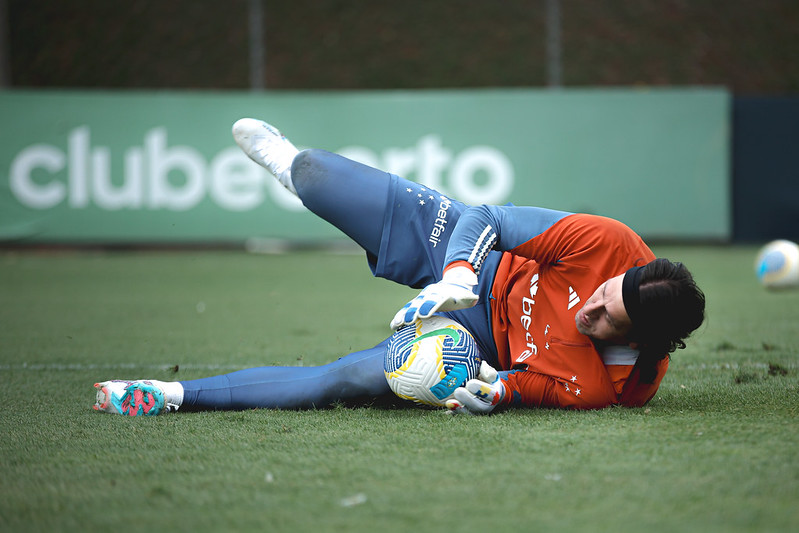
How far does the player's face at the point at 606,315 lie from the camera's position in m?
2.86

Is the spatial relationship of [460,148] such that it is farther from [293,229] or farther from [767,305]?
[767,305]

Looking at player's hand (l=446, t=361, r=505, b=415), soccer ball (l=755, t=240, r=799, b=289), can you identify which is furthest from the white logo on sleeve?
soccer ball (l=755, t=240, r=799, b=289)

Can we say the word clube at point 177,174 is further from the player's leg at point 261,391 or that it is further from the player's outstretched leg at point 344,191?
the player's leg at point 261,391

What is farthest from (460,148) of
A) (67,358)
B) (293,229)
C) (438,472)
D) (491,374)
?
(438,472)

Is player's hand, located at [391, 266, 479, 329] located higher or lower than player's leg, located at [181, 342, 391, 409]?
higher

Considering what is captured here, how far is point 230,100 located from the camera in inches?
458

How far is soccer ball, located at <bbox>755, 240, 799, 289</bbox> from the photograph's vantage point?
7.39 m

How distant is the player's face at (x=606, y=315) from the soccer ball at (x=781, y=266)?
5.05 meters

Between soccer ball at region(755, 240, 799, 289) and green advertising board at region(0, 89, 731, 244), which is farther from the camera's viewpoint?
green advertising board at region(0, 89, 731, 244)

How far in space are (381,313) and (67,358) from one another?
96.5 inches

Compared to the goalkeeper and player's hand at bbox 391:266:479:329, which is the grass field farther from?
player's hand at bbox 391:266:479:329

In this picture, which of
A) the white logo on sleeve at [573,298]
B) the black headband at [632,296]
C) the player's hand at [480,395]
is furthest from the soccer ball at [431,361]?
the black headband at [632,296]

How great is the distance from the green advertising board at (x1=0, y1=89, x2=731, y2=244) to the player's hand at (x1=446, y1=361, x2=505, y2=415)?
8357mm

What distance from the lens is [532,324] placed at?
10.4 ft
